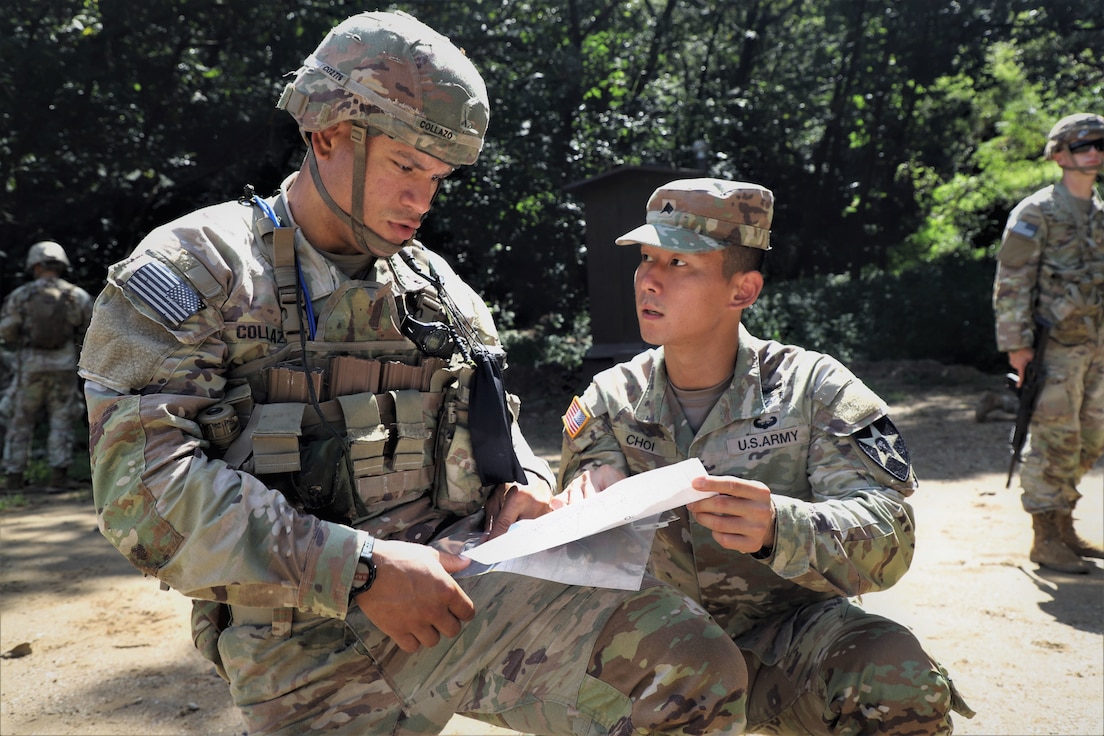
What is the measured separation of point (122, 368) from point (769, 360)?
1.73 metres

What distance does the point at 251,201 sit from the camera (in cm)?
232

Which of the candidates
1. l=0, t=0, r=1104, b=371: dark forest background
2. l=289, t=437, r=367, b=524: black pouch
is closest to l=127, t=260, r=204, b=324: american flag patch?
l=289, t=437, r=367, b=524: black pouch

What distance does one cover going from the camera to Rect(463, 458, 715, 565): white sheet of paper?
6.28ft

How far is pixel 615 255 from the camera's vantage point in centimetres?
977

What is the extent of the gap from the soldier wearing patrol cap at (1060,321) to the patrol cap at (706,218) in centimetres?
341

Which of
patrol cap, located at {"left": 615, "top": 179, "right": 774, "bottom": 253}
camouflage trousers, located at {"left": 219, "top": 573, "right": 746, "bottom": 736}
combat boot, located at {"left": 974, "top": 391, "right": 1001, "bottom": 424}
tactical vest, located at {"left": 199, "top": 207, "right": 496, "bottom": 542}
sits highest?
patrol cap, located at {"left": 615, "top": 179, "right": 774, "bottom": 253}

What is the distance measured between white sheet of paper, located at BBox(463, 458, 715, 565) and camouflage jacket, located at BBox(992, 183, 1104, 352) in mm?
4191

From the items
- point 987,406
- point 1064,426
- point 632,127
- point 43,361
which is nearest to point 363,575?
point 1064,426

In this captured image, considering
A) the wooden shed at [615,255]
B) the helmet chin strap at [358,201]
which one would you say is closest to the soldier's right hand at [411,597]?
the helmet chin strap at [358,201]

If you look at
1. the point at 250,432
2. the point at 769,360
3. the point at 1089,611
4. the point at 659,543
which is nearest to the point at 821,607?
the point at 659,543

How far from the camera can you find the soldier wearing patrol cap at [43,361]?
8.76 metres

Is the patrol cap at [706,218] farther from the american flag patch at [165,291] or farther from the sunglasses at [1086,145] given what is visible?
the sunglasses at [1086,145]

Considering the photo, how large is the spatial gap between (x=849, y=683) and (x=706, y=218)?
1.28m

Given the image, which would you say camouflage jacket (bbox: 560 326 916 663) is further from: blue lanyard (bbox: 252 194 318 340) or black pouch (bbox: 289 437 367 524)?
blue lanyard (bbox: 252 194 318 340)
